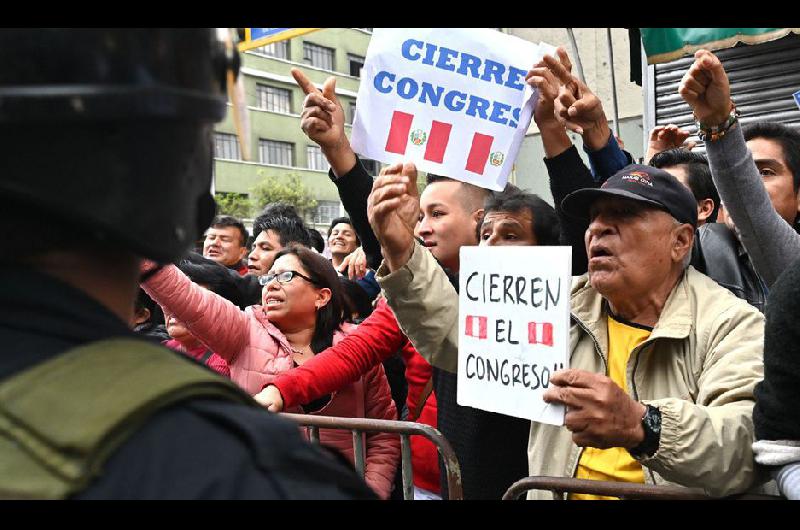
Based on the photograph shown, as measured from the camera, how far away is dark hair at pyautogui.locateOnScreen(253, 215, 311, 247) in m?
6.09

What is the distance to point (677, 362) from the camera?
2.50 m

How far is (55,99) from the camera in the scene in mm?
876

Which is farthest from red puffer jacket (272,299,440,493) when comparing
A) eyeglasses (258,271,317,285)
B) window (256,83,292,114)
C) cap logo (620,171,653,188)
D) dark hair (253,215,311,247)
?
window (256,83,292,114)

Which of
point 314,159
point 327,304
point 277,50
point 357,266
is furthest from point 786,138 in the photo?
point 314,159

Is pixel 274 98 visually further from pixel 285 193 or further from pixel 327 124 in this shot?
pixel 327 124

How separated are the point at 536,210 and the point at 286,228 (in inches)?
122

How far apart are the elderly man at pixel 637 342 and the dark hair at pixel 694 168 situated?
927 millimetres

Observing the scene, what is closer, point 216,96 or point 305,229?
point 216,96

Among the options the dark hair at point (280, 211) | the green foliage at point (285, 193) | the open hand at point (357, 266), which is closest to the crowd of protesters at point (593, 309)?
the open hand at point (357, 266)

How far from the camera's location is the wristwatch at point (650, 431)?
→ 219cm

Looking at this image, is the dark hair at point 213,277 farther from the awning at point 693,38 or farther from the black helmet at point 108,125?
the awning at point 693,38

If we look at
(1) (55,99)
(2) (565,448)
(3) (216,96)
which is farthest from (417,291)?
(1) (55,99)
